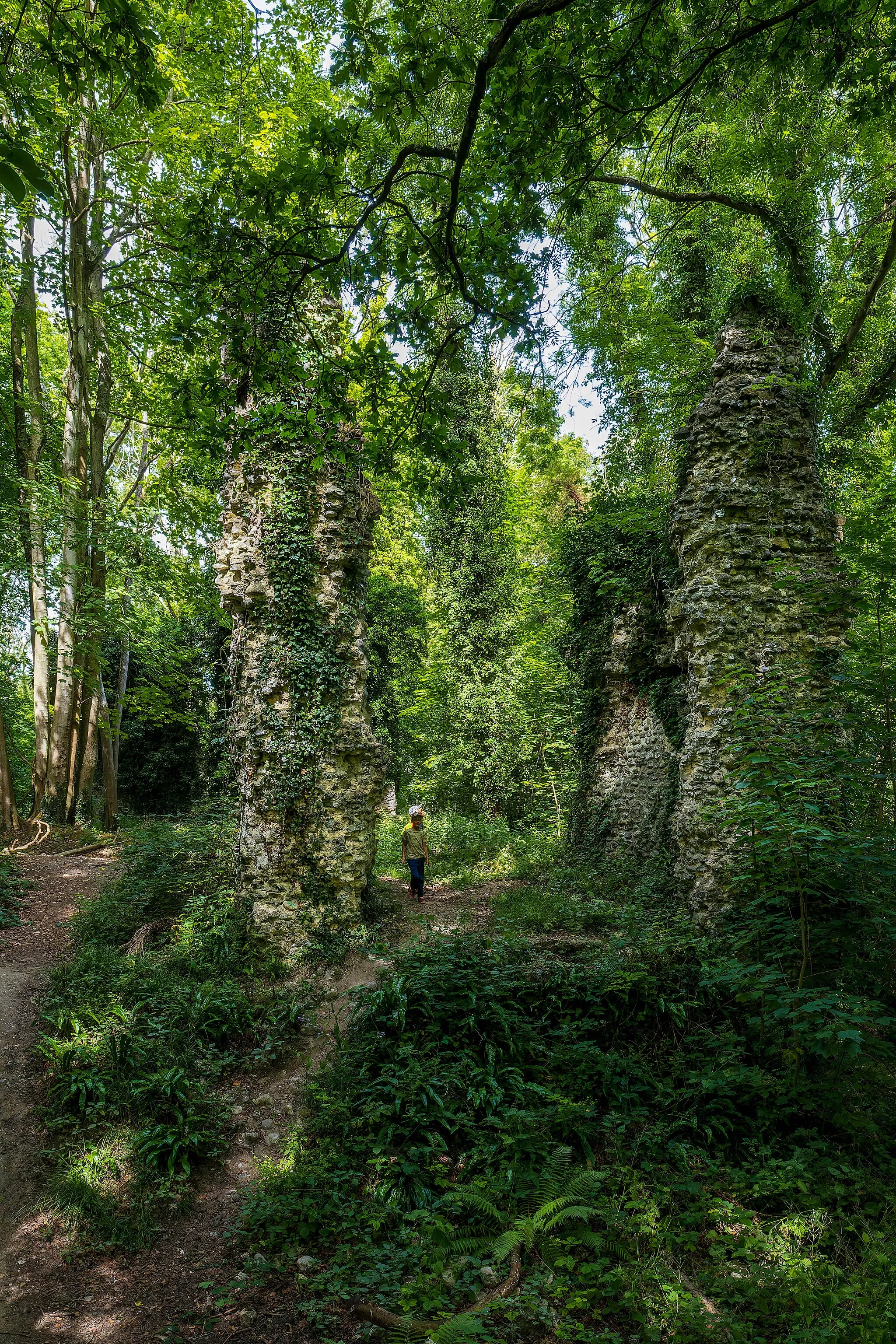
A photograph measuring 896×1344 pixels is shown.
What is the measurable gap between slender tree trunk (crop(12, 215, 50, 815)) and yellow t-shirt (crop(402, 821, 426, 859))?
739 cm

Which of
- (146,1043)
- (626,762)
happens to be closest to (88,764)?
(146,1043)

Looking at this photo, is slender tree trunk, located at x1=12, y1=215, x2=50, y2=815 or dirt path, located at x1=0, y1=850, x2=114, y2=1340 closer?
dirt path, located at x1=0, y1=850, x2=114, y2=1340

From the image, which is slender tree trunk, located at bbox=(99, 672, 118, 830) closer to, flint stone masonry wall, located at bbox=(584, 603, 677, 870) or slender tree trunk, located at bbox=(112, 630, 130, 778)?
slender tree trunk, located at bbox=(112, 630, 130, 778)

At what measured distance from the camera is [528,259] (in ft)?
16.0

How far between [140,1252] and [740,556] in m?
8.05

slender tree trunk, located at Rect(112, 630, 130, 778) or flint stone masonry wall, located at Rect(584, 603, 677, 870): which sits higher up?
slender tree trunk, located at Rect(112, 630, 130, 778)

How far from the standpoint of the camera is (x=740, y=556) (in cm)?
696

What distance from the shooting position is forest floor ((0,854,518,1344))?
11.8 feet

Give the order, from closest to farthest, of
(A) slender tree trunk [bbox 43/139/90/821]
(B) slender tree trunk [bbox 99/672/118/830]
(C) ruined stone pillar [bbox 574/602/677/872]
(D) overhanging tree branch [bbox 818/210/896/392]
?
(D) overhanging tree branch [bbox 818/210/896/392] → (C) ruined stone pillar [bbox 574/602/677/872] → (A) slender tree trunk [bbox 43/139/90/821] → (B) slender tree trunk [bbox 99/672/118/830]

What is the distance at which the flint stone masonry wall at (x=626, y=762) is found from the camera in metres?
9.77

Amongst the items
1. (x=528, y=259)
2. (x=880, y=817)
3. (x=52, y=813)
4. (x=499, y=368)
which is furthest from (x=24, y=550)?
(x=499, y=368)

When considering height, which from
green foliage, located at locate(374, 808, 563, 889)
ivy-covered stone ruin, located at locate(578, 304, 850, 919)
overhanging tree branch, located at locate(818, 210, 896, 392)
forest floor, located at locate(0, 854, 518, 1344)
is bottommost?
forest floor, located at locate(0, 854, 518, 1344)

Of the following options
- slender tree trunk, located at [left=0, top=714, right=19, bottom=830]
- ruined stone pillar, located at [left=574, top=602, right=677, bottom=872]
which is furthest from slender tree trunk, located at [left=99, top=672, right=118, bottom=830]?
ruined stone pillar, located at [left=574, top=602, right=677, bottom=872]

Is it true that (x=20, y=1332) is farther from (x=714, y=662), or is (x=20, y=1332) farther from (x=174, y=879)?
(x=714, y=662)
